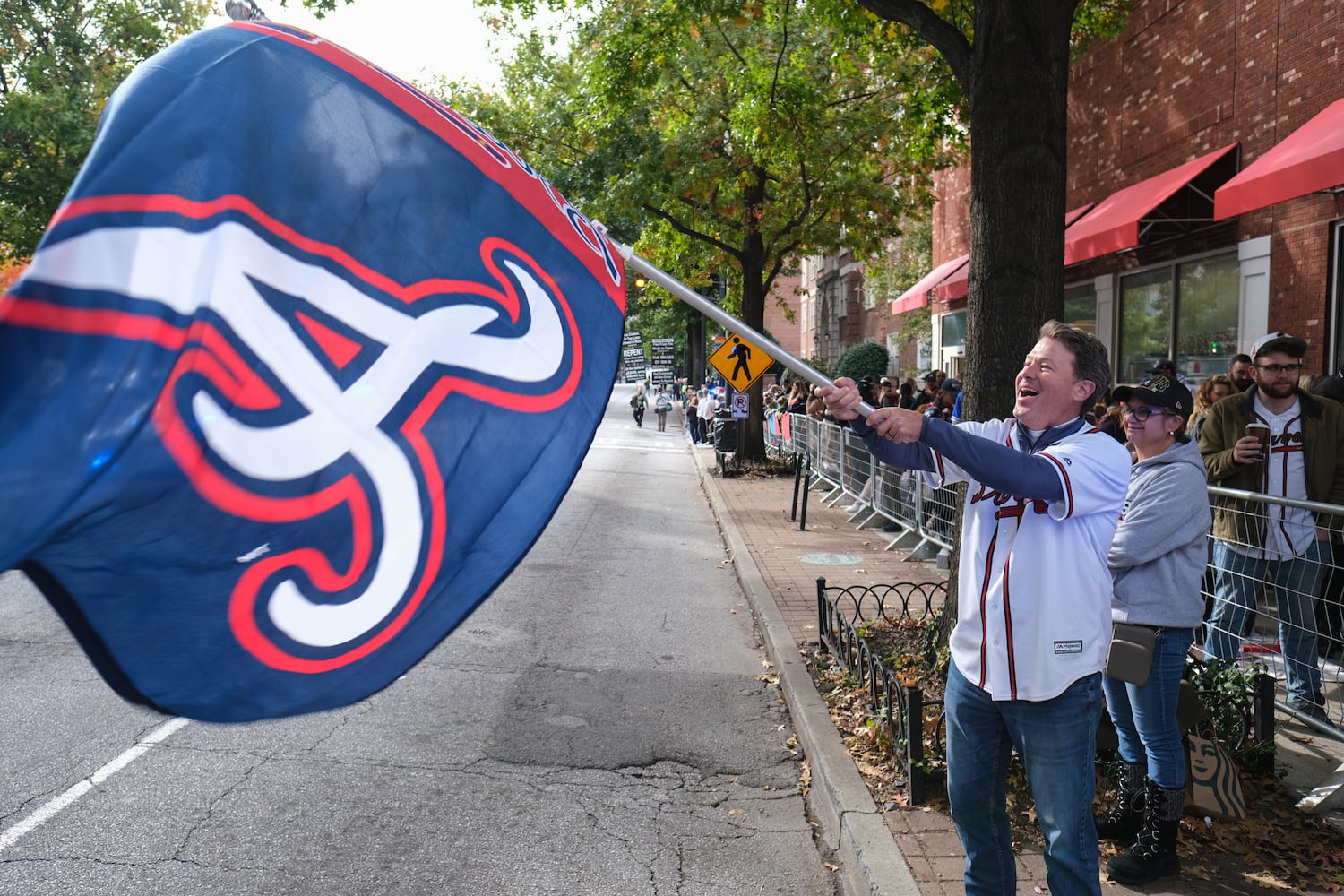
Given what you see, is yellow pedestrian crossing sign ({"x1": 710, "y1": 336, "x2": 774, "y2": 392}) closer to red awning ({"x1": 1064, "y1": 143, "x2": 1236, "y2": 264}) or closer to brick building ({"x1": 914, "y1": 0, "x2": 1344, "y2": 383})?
red awning ({"x1": 1064, "y1": 143, "x2": 1236, "y2": 264})

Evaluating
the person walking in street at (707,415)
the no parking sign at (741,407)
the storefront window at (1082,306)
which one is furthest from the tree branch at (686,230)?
the person walking in street at (707,415)

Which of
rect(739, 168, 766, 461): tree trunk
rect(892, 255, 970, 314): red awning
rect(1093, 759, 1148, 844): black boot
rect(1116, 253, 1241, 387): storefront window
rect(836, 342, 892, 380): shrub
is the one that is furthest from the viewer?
rect(836, 342, 892, 380): shrub

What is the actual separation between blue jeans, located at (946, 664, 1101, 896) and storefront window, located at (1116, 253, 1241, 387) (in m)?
10.6

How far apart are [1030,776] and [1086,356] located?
1.29 metres

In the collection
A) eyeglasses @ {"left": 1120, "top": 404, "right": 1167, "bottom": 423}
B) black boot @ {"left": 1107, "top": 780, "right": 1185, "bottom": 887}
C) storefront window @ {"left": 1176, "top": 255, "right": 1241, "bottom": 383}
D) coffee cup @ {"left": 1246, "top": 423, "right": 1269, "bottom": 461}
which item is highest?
storefront window @ {"left": 1176, "top": 255, "right": 1241, "bottom": 383}

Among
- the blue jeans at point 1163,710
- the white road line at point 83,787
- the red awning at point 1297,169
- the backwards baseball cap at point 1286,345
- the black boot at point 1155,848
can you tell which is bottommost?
the white road line at point 83,787

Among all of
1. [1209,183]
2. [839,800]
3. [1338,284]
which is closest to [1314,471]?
[839,800]

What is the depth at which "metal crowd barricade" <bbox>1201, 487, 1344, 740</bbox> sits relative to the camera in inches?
216

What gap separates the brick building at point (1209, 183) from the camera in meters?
9.97

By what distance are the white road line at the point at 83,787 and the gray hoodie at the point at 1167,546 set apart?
178 inches

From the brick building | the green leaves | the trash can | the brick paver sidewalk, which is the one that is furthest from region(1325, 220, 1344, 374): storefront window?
the green leaves

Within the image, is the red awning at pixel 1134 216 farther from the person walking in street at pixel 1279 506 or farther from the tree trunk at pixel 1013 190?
the tree trunk at pixel 1013 190

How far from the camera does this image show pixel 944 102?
9445mm

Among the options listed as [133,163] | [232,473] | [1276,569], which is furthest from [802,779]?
[133,163]
